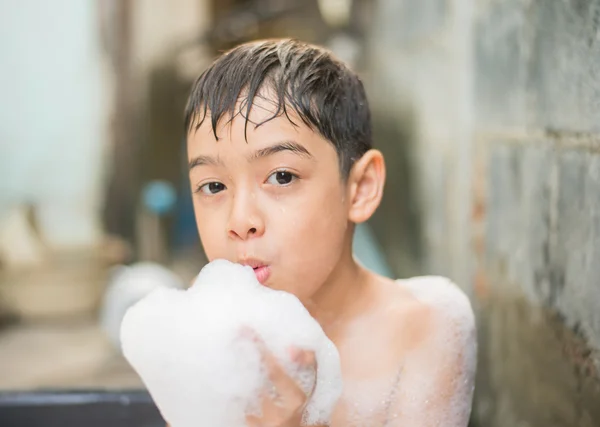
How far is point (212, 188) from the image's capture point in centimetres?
107

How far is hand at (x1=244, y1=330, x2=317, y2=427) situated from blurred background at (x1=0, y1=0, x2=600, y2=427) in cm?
45

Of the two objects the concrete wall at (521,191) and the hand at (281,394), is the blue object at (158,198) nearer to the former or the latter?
the concrete wall at (521,191)

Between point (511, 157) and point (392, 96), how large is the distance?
1.63m

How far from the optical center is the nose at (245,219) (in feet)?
3.29

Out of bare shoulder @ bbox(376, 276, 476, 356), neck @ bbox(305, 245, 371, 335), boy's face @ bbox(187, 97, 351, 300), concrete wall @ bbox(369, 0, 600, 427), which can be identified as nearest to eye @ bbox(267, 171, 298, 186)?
boy's face @ bbox(187, 97, 351, 300)

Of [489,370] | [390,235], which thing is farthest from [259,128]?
[390,235]

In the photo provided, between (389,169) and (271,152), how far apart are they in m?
1.89

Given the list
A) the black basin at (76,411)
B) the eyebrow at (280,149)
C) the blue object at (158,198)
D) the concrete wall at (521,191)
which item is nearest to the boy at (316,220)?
the eyebrow at (280,149)

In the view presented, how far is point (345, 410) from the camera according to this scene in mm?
1123

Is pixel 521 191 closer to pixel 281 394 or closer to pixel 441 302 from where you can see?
pixel 441 302

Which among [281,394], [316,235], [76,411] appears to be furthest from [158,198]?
[281,394]

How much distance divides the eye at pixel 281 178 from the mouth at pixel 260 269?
0.13 metres

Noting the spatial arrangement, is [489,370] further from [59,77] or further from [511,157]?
[59,77]

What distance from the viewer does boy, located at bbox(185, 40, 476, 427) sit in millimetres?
1022
